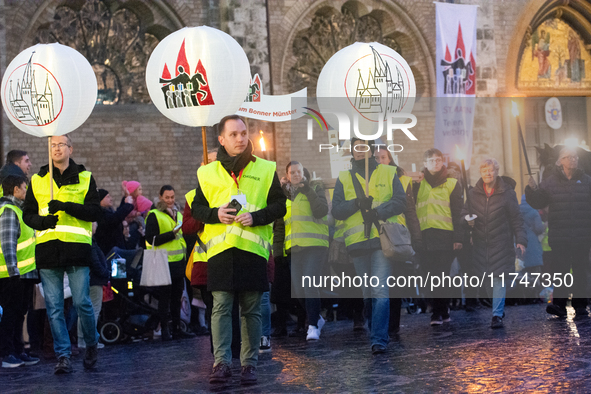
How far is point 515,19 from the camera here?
1892cm

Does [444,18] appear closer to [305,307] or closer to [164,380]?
[305,307]

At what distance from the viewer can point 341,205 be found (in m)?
7.11

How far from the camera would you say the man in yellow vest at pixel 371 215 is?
21.9 feet

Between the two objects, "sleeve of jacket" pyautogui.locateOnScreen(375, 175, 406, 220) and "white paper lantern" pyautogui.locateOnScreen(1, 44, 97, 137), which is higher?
"white paper lantern" pyautogui.locateOnScreen(1, 44, 97, 137)

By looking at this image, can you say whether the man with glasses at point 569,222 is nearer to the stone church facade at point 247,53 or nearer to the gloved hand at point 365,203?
the gloved hand at point 365,203

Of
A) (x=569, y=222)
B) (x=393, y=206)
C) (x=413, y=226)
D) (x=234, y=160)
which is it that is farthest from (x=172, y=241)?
(x=569, y=222)

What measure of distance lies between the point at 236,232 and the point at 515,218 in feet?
13.3

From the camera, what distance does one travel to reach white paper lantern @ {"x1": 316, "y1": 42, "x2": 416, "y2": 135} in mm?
7219

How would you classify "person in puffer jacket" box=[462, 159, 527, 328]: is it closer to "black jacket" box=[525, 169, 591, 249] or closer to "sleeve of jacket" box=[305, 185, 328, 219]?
"black jacket" box=[525, 169, 591, 249]

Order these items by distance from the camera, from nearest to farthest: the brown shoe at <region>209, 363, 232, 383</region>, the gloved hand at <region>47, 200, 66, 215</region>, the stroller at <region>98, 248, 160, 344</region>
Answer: the brown shoe at <region>209, 363, 232, 383</region>
the gloved hand at <region>47, 200, 66, 215</region>
the stroller at <region>98, 248, 160, 344</region>

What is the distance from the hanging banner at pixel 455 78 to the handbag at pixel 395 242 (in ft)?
24.9

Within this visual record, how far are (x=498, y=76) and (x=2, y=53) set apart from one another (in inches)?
425

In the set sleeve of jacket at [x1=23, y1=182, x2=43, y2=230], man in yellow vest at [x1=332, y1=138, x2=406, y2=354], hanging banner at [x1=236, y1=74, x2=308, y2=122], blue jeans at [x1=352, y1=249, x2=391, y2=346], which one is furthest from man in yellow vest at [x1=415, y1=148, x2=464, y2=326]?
sleeve of jacket at [x1=23, y1=182, x2=43, y2=230]

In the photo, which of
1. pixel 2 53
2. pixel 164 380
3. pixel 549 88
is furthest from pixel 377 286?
pixel 549 88
